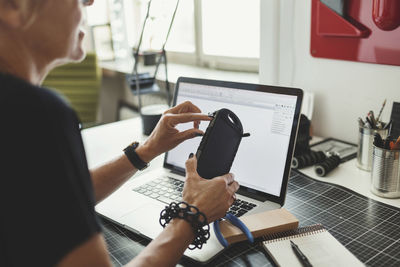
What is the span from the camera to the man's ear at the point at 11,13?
58cm

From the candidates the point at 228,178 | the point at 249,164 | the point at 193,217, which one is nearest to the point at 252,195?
the point at 249,164

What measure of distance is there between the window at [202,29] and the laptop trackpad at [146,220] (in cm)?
113

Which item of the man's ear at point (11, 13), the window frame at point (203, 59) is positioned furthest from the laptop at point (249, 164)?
the window frame at point (203, 59)

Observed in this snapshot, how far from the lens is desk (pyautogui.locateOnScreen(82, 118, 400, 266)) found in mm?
800

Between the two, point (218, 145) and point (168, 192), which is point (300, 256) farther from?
point (168, 192)

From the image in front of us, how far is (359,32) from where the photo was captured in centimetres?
120

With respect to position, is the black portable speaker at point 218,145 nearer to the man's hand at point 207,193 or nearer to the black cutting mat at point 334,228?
the man's hand at point 207,193

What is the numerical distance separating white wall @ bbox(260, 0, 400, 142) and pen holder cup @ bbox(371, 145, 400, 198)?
28 centimetres

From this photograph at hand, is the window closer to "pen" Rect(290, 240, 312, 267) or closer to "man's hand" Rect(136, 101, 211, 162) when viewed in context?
"man's hand" Rect(136, 101, 211, 162)

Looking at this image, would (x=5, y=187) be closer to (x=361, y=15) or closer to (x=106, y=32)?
(x=361, y=15)

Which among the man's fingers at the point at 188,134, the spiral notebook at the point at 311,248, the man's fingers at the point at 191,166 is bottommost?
the spiral notebook at the point at 311,248

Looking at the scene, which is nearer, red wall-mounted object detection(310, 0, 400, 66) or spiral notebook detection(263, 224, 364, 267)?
spiral notebook detection(263, 224, 364, 267)

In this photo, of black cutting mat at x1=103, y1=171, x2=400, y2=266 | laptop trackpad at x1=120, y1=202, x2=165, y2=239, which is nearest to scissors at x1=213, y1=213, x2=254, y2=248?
black cutting mat at x1=103, y1=171, x2=400, y2=266

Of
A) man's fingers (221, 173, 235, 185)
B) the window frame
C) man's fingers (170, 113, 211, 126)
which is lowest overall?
man's fingers (221, 173, 235, 185)
